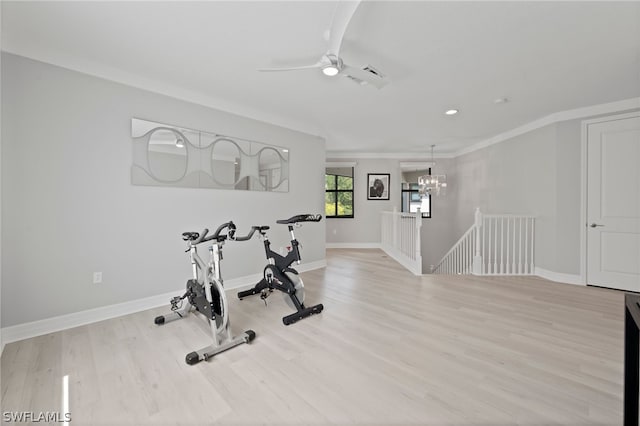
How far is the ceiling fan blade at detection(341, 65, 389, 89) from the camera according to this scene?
7.39 ft

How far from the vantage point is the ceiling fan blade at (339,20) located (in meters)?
1.60

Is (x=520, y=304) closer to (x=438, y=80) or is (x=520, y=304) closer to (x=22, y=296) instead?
(x=438, y=80)

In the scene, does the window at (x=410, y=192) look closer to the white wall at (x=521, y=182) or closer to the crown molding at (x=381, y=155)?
the crown molding at (x=381, y=155)

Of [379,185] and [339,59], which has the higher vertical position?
[339,59]

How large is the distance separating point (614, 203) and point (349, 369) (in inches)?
174

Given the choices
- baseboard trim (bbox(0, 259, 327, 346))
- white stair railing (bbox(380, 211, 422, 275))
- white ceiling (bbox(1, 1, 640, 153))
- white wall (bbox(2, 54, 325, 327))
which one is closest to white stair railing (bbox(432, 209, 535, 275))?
white stair railing (bbox(380, 211, 422, 275))

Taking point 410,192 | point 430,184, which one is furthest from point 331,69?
point 410,192

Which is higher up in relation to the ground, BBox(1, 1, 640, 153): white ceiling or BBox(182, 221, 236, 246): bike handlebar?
BBox(1, 1, 640, 153): white ceiling

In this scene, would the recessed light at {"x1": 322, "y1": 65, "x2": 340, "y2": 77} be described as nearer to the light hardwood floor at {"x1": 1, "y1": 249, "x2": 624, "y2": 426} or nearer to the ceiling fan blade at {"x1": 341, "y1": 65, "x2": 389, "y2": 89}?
the ceiling fan blade at {"x1": 341, "y1": 65, "x2": 389, "y2": 89}

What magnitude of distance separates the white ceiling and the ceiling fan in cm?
22

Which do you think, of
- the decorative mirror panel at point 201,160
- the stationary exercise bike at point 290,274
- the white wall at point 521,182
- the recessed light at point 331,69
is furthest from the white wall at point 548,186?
the decorative mirror panel at point 201,160

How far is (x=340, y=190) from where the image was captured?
7.40m

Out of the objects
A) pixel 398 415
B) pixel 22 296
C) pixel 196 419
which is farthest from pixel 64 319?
pixel 398 415

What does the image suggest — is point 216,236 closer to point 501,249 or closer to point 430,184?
point 501,249
